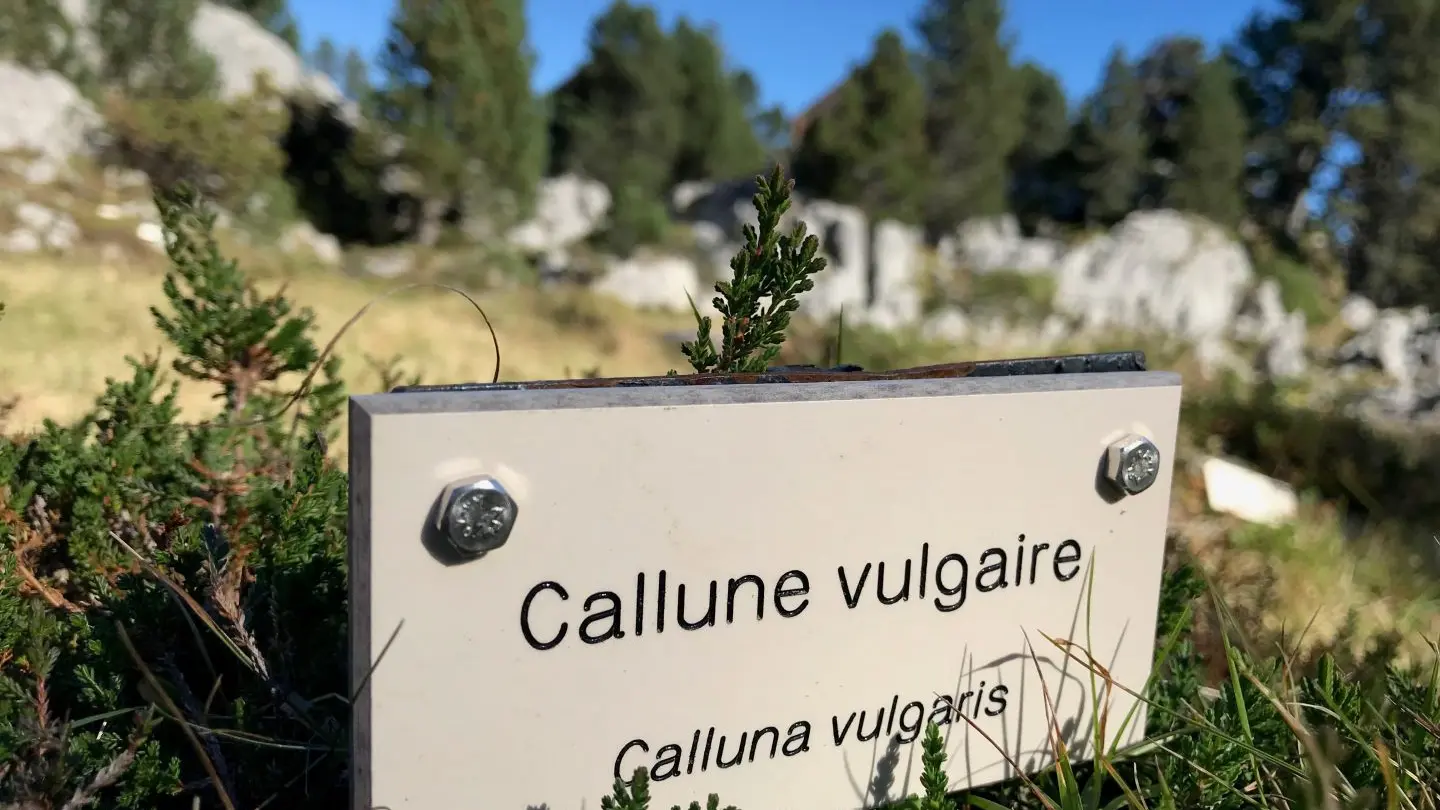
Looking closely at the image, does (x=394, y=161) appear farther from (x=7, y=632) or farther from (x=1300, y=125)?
(x=1300, y=125)

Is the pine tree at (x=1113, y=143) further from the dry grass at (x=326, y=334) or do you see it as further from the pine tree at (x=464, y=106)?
the dry grass at (x=326, y=334)

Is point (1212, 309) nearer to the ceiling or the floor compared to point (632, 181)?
nearer to the floor

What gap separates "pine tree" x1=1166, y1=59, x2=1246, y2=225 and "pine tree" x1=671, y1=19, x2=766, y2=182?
486 inches

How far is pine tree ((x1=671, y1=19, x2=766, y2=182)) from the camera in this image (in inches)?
1085

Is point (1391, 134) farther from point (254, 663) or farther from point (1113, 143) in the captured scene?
point (254, 663)

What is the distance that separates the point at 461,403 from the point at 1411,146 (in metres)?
27.4

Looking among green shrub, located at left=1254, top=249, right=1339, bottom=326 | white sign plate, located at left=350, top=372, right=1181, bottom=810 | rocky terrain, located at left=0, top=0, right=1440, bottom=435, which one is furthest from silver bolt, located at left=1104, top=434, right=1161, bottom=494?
green shrub, located at left=1254, top=249, right=1339, bottom=326

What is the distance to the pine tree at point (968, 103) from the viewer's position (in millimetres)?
26031

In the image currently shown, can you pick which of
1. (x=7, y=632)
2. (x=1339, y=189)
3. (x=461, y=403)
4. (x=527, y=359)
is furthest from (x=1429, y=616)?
(x=1339, y=189)

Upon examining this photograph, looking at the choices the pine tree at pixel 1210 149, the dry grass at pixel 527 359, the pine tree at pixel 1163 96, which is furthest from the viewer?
the pine tree at pixel 1163 96

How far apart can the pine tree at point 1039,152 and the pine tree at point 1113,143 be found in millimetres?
1397

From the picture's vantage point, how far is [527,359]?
8289 mm

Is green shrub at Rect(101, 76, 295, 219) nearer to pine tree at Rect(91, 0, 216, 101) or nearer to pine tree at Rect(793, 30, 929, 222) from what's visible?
pine tree at Rect(91, 0, 216, 101)

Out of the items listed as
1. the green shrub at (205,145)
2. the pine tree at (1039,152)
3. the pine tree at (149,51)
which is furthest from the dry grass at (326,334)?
the pine tree at (1039,152)
